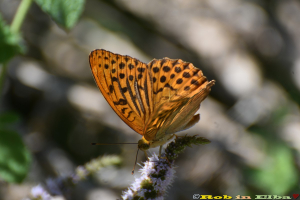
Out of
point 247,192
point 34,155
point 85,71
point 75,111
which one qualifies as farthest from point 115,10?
point 247,192

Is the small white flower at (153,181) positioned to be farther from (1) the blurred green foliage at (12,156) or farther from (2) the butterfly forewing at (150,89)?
(1) the blurred green foliage at (12,156)

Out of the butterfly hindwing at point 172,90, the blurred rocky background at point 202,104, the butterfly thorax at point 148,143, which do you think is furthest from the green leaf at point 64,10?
the blurred rocky background at point 202,104

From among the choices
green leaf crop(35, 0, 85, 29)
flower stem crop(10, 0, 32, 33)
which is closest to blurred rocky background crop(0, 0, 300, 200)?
flower stem crop(10, 0, 32, 33)

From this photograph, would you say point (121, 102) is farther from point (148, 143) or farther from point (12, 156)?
point (12, 156)

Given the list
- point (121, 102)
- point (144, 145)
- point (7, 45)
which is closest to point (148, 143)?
point (144, 145)

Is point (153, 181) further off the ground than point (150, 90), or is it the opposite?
point (150, 90)
